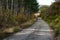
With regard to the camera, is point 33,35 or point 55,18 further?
point 55,18

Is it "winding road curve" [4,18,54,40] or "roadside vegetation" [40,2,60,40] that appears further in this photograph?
"roadside vegetation" [40,2,60,40]

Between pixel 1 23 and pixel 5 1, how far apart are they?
35.4ft

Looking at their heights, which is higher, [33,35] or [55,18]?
[33,35]

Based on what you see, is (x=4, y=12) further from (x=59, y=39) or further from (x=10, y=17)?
(x=59, y=39)

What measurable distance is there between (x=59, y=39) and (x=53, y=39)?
172 centimetres

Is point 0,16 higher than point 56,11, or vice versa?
point 0,16

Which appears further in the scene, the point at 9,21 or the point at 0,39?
the point at 9,21

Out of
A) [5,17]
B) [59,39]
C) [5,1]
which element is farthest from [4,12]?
[59,39]

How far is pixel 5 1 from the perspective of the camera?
33.6 meters

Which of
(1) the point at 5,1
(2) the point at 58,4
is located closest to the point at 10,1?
(1) the point at 5,1

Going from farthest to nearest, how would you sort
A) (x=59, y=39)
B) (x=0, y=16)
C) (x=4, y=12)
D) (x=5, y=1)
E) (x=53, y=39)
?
(x=5, y=1), (x=4, y=12), (x=0, y=16), (x=53, y=39), (x=59, y=39)

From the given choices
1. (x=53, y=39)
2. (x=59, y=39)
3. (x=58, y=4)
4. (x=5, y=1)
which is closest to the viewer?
(x=59, y=39)

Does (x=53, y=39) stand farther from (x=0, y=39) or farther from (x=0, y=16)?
(x=0, y=16)

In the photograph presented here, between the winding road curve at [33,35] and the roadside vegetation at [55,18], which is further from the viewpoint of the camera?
the roadside vegetation at [55,18]
